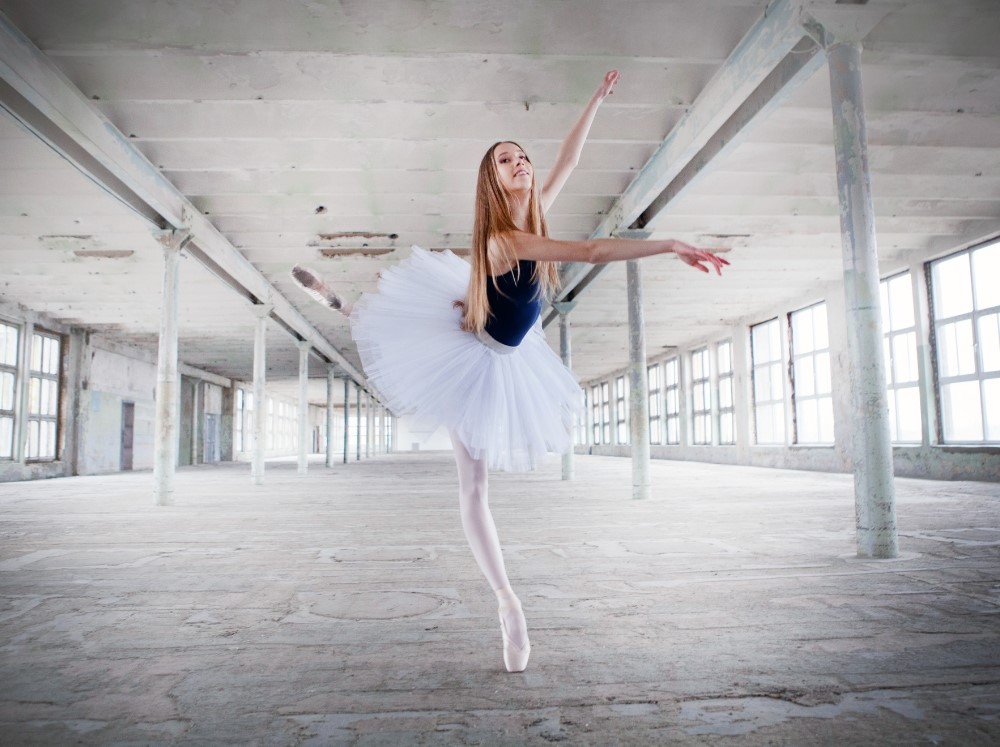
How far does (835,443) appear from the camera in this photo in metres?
12.2

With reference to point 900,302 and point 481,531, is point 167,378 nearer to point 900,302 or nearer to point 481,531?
point 481,531

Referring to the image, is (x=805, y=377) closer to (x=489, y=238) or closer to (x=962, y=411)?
(x=962, y=411)

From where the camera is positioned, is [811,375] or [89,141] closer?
[89,141]

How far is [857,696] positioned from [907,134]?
21.1 ft

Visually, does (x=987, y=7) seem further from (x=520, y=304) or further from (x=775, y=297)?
(x=775, y=297)

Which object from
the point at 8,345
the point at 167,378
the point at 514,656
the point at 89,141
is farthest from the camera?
the point at 8,345

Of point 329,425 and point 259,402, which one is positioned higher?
point 259,402

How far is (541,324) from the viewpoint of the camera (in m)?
6.74

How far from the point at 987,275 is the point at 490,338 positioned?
32.6 ft

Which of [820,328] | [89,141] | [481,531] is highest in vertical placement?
[89,141]

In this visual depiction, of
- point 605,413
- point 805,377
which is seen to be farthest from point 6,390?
point 605,413

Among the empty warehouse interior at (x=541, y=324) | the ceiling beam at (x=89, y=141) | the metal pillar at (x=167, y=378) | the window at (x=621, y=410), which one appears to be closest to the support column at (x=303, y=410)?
the empty warehouse interior at (x=541, y=324)

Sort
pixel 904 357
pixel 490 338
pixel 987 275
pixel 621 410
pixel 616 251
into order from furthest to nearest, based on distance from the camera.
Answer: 1. pixel 621 410
2. pixel 904 357
3. pixel 987 275
4. pixel 490 338
5. pixel 616 251

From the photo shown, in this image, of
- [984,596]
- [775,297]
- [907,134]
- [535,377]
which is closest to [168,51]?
[535,377]
